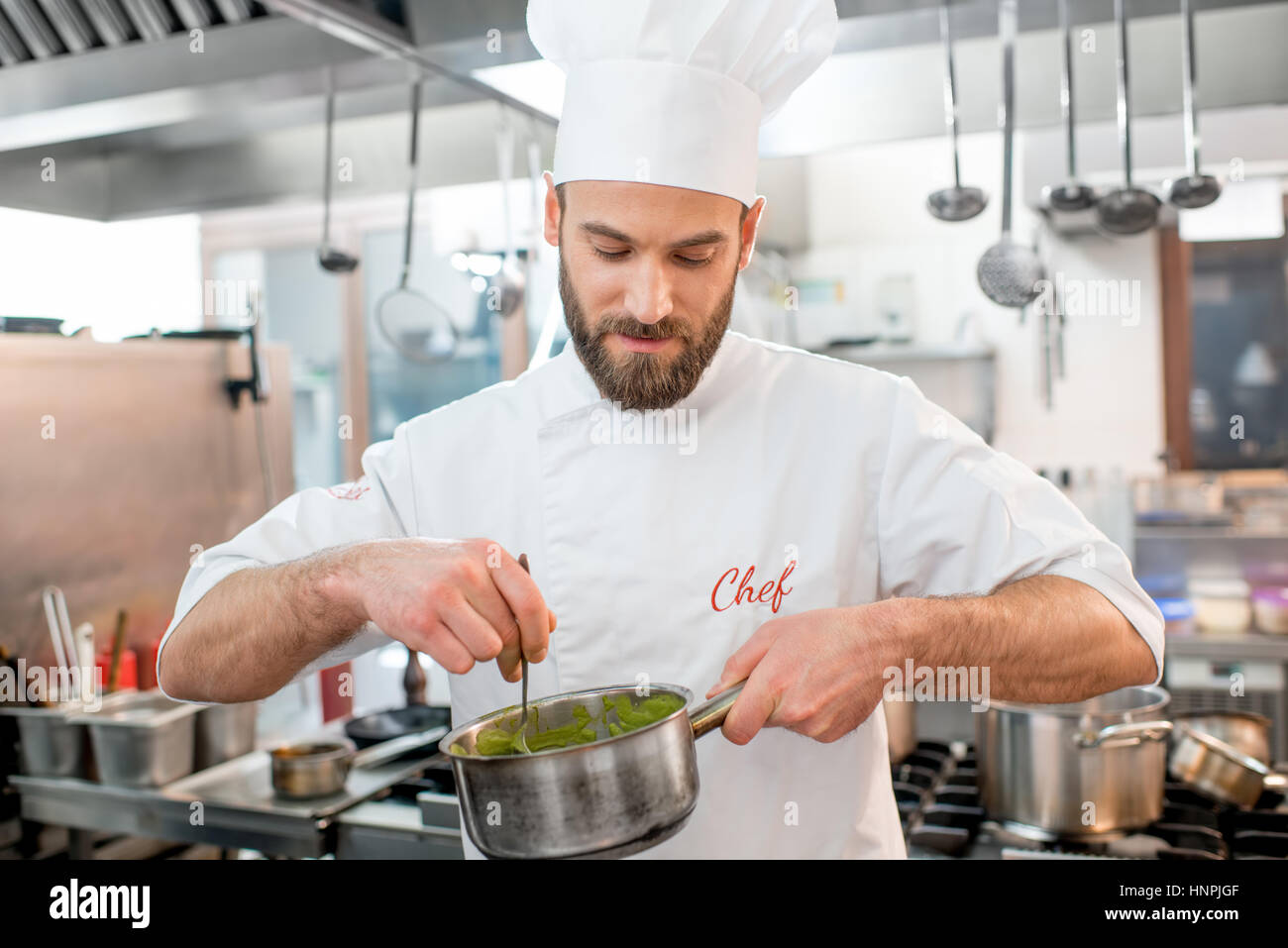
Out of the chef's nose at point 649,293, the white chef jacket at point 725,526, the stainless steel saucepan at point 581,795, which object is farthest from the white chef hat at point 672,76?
the stainless steel saucepan at point 581,795

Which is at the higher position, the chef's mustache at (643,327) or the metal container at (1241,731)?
the chef's mustache at (643,327)

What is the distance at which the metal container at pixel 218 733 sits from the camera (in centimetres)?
233

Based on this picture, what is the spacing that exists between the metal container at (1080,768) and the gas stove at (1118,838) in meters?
0.03

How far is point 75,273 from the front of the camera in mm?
4027

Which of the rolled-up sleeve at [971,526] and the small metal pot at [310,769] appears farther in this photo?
the small metal pot at [310,769]

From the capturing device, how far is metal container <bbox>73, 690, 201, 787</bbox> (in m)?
2.17

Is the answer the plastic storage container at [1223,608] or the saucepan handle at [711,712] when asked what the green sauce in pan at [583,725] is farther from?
the plastic storage container at [1223,608]

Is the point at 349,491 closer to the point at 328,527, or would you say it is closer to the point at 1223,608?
the point at 328,527

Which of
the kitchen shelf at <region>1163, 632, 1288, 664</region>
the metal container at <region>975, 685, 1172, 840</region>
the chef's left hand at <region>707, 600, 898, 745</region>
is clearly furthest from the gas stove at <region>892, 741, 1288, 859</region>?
the kitchen shelf at <region>1163, 632, 1288, 664</region>

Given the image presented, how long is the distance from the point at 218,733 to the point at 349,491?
1.22 metres

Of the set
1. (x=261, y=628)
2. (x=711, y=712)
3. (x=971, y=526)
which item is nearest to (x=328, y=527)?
(x=261, y=628)

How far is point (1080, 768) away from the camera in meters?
1.67

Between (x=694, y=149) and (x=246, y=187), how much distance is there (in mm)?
2366
